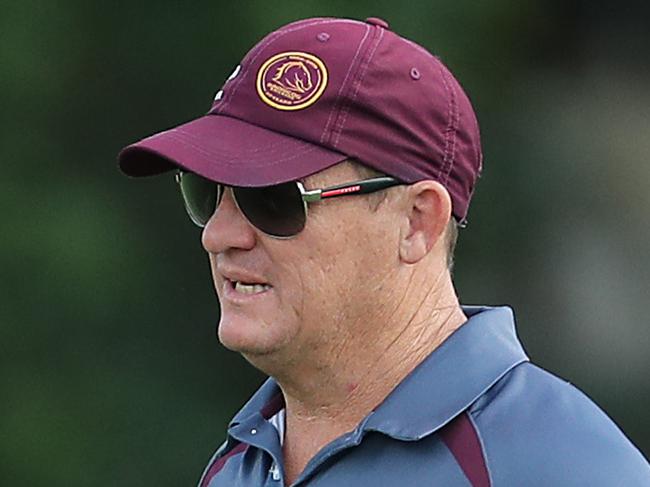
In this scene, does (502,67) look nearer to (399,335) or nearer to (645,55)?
(645,55)

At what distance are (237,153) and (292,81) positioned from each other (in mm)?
139

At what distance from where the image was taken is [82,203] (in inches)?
242

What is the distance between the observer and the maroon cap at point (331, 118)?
2262 mm

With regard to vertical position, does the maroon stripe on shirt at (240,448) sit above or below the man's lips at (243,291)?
below

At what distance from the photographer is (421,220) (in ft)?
7.63

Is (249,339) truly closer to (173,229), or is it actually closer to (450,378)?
(450,378)

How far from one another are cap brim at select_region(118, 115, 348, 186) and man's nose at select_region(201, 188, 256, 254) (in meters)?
0.07

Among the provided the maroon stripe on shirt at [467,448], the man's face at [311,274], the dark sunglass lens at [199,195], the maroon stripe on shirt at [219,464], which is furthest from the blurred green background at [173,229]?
the maroon stripe on shirt at [467,448]

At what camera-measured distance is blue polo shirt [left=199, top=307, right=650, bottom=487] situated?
209 cm

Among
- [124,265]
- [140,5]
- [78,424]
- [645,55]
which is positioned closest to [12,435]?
[78,424]

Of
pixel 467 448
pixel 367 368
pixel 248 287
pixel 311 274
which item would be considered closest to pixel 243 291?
pixel 248 287

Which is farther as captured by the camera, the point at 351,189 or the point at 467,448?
the point at 351,189

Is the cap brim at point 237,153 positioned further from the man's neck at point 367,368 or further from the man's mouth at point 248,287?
the man's neck at point 367,368

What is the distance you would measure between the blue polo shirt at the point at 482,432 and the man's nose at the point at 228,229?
1.05ft
